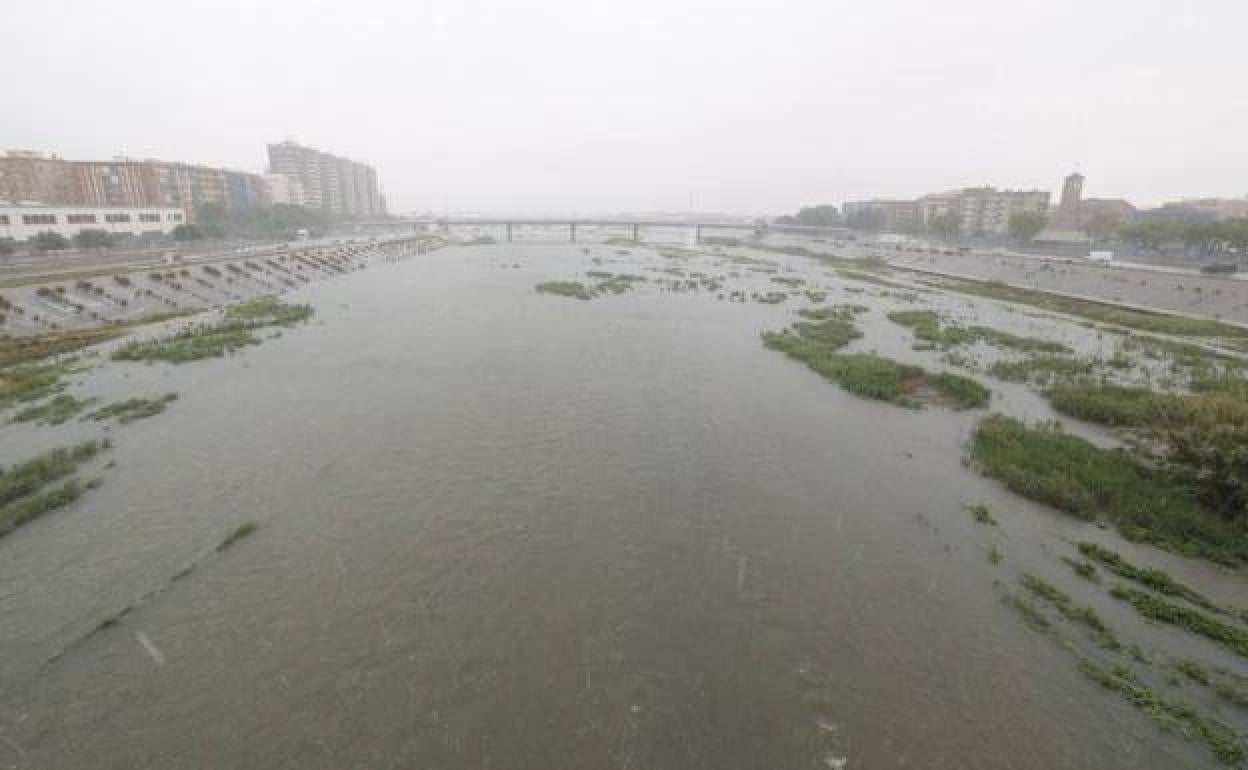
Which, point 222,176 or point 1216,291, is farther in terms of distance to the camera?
point 222,176

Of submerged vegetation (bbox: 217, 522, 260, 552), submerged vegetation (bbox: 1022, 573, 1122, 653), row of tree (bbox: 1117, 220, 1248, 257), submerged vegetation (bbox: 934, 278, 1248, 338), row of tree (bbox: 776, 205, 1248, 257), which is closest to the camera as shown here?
submerged vegetation (bbox: 1022, 573, 1122, 653)

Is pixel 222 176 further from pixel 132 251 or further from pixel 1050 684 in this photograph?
pixel 1050 684

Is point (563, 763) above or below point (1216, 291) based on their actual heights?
below

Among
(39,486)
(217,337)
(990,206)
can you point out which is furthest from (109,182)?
(990,206)

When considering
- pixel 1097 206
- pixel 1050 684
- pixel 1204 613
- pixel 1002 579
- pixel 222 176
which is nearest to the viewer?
pixel 1050 684

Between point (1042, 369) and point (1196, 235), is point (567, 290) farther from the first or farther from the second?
point (1196, 235)

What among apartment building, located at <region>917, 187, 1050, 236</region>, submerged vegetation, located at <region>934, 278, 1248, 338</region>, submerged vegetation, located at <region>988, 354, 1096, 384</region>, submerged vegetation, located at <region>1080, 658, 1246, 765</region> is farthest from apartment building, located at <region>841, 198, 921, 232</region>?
submerged vegetation, located at <region>1080, 658, 1246, 765</region>

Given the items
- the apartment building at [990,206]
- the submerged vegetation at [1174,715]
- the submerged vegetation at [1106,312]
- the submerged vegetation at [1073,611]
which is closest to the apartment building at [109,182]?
the submerged vegetation at [1073,611]

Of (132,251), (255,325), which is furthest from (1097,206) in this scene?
(132,251)

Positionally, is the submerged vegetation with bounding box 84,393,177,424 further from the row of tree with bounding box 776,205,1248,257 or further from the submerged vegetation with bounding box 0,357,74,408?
the row of tree with bounding box 776,205,1248,257
